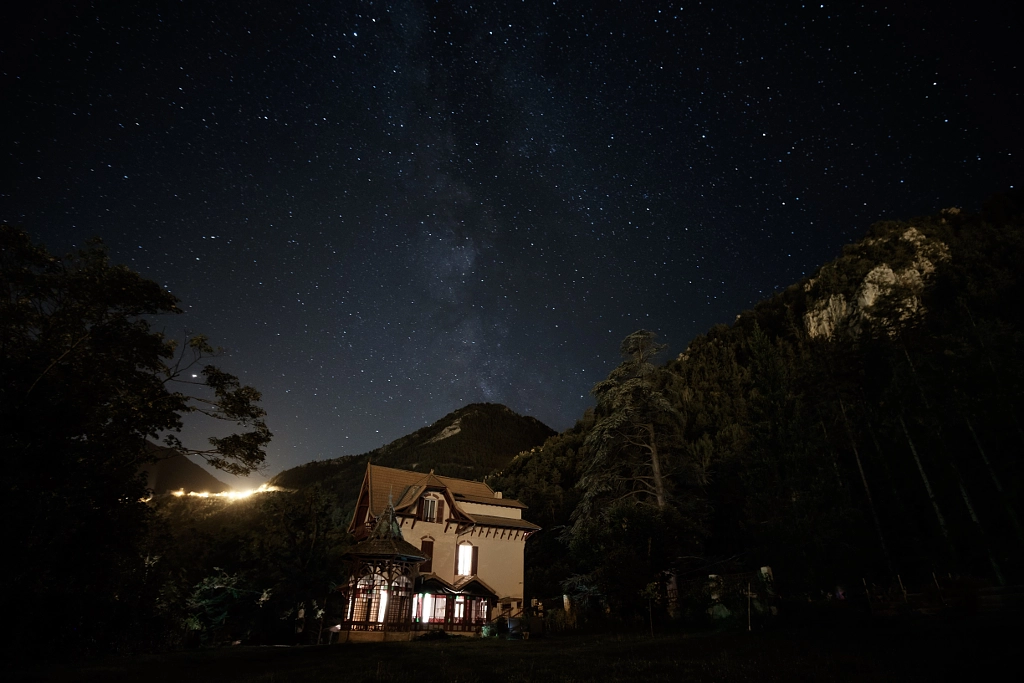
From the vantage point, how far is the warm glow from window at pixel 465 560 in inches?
1328

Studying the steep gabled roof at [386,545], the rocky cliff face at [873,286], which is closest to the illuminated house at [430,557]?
the steep gabled roof at [386,545]

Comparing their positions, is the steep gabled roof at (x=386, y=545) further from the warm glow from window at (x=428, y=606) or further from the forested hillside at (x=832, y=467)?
the forested hillside at (x=832, y=467)

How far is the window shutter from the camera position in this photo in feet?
106

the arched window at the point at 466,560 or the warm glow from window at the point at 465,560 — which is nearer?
the arched window at the point at 466,560

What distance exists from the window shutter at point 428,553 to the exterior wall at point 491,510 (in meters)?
3.88

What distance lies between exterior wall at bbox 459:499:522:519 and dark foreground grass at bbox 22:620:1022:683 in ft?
76.7

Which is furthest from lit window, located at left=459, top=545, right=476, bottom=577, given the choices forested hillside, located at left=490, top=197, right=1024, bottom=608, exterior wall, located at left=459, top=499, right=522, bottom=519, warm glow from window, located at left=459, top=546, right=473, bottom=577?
forested hillside, located at left=490, top=197, right=1024, bottom=608

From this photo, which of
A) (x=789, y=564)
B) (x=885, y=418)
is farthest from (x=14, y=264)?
(x=885, y=418)

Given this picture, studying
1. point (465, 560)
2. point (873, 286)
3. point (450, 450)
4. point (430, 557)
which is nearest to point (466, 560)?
point (465, 560)

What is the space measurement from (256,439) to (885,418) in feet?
127

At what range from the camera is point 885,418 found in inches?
1275

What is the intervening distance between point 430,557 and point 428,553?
0.30 m

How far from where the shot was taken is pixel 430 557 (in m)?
32.7

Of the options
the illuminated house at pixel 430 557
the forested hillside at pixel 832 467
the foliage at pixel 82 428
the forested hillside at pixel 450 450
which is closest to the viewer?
the foliage at pixel 82 428
